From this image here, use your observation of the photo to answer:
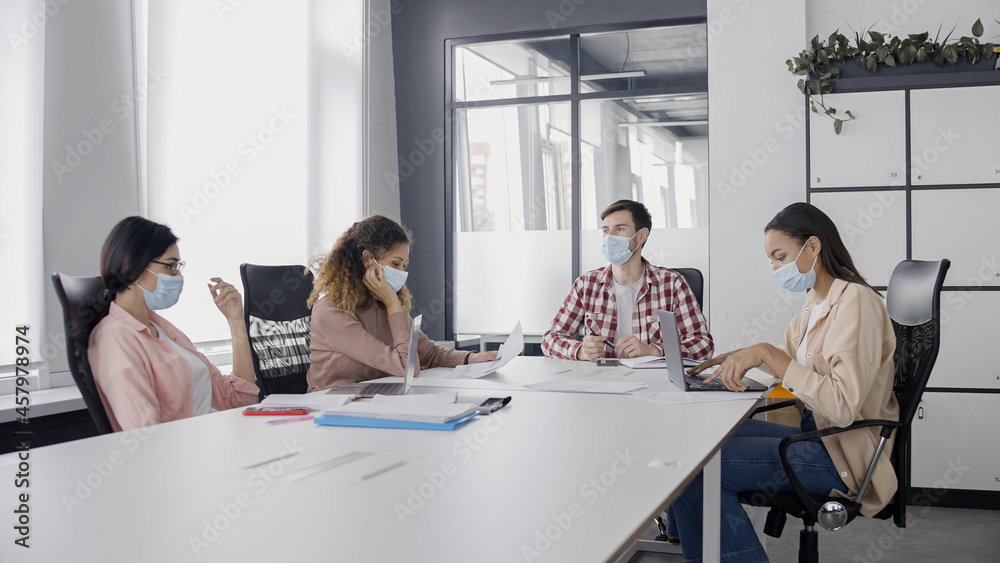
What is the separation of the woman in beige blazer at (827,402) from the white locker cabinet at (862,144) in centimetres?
171

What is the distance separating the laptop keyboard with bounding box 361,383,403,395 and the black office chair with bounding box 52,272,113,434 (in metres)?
0.62

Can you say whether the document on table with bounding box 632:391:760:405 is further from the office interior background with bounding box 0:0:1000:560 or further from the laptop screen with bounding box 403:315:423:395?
the office interior background with bounding box 0:0:1000:560

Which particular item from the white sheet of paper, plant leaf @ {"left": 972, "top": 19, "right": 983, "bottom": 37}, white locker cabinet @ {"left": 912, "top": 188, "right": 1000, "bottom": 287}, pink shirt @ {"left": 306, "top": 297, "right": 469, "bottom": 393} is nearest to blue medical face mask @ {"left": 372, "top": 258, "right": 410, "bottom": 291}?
pink shirt @ {"left": 306, "top": 297, "right": 469, "bottom": 393}

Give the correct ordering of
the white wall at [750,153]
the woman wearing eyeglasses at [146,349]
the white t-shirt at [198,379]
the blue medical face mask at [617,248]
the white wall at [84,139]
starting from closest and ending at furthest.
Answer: the woman wearing eyeglasses at [146,349] → the white t-shirt at [198,379] → the white wall at [84,139] → the blue medical face mask at [617,248] → the white wall at [750,153]

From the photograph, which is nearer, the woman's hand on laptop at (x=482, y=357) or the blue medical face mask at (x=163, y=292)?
the blue medical face mask at (x=163, y=292)

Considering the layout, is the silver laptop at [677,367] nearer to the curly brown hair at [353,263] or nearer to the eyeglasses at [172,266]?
the curly brown hair at [353,263]

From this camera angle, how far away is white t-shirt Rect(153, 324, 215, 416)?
213 cm

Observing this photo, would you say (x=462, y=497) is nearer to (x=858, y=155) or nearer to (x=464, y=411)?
(x=464, y=411)

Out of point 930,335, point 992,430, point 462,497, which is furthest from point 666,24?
point 462,497

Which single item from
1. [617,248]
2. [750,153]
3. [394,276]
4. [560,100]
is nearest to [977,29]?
[750,153]

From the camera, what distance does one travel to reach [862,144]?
11.8 ft

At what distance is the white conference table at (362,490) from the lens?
2.79ft

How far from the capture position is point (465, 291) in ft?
16.6

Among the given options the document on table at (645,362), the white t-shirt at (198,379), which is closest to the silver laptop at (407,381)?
the white t-shirt at (198,379)
